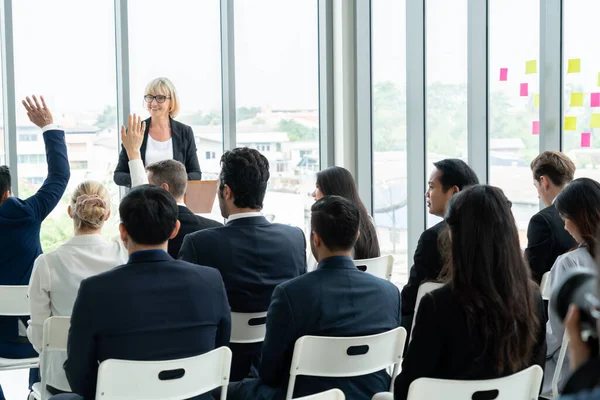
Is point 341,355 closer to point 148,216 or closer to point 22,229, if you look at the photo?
point 148,216

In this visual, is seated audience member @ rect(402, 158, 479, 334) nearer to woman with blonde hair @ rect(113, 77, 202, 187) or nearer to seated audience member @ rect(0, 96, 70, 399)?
seated audience member @ rect(0, 96, 70, 399)

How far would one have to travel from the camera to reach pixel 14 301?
3.39 m

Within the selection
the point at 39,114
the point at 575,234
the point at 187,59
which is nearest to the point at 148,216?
the point at 575,234

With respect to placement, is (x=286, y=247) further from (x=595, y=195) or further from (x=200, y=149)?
(x=200, y=149)

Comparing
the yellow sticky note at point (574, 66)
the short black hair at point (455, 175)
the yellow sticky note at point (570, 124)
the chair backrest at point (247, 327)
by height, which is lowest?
the chair backrest at point (247, 327)

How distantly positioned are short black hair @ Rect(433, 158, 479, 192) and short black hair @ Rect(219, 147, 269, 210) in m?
→ 0.96

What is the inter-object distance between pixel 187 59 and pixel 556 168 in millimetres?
3479

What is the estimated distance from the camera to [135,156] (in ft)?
14.3

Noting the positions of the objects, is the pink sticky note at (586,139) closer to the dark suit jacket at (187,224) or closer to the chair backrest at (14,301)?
the dark suit jacket at (187,224)

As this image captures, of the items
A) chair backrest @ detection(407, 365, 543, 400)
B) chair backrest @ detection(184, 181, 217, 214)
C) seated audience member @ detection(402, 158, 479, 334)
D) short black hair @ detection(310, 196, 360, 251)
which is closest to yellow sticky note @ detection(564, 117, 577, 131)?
seated audience member @ detection(402, 158, 479, 334)

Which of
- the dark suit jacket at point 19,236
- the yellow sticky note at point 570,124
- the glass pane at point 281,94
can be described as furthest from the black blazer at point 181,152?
the yellow sticky note at point 570,124

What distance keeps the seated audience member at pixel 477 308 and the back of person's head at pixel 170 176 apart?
188 cm

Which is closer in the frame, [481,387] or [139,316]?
[481,387]

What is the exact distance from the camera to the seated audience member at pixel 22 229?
11.7 feet
